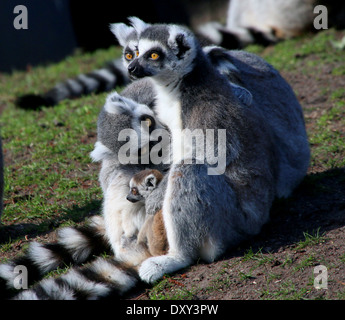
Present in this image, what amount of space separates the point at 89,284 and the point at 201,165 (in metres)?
1.29

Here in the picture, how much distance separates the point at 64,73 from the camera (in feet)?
36.4

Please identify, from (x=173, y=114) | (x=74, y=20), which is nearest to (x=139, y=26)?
(x=173, y=114)

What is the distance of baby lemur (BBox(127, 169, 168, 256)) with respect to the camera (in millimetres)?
4445

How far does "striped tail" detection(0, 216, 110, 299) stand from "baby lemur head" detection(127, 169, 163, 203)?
65 cm

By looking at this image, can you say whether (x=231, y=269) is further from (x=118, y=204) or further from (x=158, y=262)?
(x=118, y=204)

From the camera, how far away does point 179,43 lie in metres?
4.55

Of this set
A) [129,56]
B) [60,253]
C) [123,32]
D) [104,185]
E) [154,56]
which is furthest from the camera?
[123,32]

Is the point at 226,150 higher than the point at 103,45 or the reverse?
the reverse

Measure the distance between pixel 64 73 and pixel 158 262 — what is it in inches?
301

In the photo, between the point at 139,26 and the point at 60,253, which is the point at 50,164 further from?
the point at 139,26

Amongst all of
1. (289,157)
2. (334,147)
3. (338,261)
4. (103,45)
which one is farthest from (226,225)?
(103,45)

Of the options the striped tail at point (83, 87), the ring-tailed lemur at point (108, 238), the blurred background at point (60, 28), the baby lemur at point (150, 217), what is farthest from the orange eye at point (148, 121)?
the blurred background at point (60, 28)

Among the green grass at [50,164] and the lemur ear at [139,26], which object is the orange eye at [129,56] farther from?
the green grass at [50,164]

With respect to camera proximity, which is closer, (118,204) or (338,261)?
(338,261)
